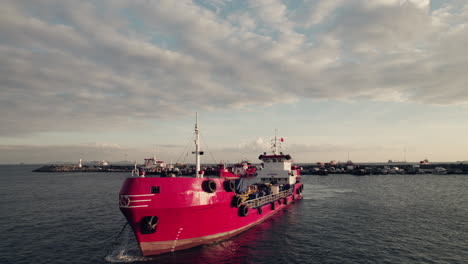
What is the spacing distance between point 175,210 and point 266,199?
1508cm

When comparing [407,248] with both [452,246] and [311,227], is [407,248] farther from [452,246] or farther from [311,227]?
[311,227]

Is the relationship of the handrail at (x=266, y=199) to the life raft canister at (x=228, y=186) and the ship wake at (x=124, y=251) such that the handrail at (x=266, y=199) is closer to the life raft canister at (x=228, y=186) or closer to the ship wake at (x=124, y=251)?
the life raft canister at (x=228, y=186)

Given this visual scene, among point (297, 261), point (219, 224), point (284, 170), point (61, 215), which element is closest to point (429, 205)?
point (284, 170)

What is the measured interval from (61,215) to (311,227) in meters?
30.2

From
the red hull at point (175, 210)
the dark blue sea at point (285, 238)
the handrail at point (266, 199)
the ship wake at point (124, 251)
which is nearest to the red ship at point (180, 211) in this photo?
the red hull at point (175, 210)

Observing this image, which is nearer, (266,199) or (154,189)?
(154,189)

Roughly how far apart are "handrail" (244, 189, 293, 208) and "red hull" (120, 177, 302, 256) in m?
4.86

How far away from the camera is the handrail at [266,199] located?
24100 millimetres

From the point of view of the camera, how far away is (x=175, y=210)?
1541 cm

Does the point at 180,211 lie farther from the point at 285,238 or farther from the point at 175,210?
the point at 285,238

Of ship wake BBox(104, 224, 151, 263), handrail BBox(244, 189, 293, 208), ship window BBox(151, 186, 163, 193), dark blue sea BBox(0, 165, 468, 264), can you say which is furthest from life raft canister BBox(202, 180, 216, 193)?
handrail BBox(244, 189, 293, 208)

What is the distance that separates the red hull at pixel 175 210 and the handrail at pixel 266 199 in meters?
4.86

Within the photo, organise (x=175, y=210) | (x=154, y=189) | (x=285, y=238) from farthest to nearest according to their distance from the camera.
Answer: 1. (x=285, y=238)
2. (x=175, y=210)
3. (x=154, y=189)

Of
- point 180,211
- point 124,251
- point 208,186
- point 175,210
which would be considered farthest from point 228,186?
point 124,251
